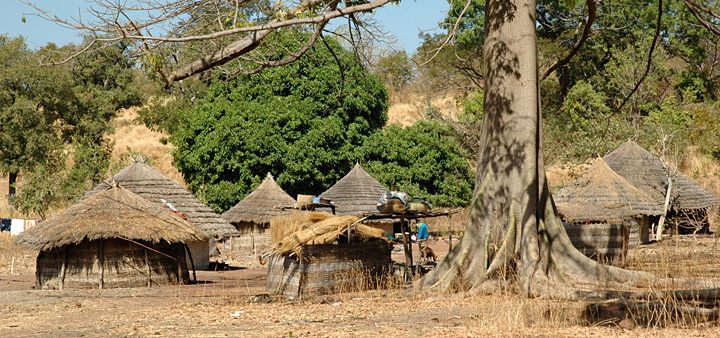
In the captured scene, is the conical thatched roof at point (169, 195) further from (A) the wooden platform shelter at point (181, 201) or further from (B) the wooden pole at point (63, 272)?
(B) the wooden pole at point (63, 272)

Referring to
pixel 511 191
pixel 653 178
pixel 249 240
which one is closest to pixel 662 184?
pixel 653 178

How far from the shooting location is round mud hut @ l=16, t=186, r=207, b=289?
557 inches

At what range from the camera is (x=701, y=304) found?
7285mm

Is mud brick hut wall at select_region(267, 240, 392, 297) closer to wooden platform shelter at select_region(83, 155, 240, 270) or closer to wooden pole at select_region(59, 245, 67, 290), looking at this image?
wooden pole at select_region(59, 245, 67, 290)

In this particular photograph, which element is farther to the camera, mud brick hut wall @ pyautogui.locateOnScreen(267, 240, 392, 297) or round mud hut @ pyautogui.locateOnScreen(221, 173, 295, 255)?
round mud hut @ pyautogui.locateOnScreen(221, 173, 295, 255)

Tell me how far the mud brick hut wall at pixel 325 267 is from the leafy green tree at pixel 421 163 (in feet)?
55.4

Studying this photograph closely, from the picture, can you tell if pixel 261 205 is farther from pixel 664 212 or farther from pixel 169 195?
pixel 664 212

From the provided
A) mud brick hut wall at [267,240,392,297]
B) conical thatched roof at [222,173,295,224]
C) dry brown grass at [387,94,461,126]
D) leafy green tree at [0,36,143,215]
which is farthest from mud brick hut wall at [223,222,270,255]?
dry brown grass at [387,94,461,126]

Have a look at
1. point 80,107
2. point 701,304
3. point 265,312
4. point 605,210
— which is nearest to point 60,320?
point 265,312

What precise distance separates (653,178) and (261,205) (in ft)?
48.2

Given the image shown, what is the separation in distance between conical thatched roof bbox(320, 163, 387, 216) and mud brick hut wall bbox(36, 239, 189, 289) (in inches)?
447

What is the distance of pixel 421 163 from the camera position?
3044 cm

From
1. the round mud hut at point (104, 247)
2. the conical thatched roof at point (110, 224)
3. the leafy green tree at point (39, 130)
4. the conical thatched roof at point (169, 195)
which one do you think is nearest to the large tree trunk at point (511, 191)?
the conical thatched roof at point (110, 224)

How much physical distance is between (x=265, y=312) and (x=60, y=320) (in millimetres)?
2872
